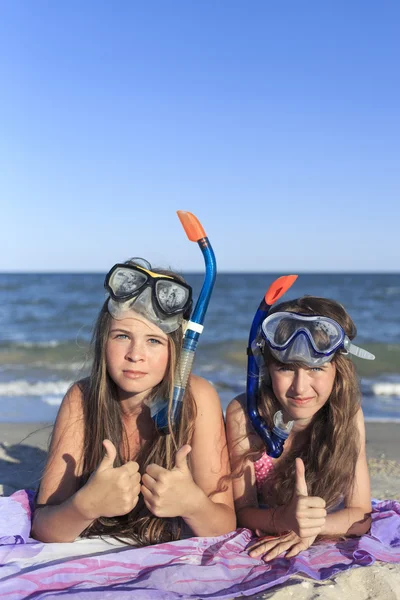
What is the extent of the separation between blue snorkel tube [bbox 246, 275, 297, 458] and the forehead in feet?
1.65

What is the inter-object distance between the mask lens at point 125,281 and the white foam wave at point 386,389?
661 cm

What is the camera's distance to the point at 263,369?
3.29 metres

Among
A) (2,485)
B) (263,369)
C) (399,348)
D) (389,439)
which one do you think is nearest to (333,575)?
(263,369)

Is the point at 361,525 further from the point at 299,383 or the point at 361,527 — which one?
the point at 299,383

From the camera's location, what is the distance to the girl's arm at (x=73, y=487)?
2.56m

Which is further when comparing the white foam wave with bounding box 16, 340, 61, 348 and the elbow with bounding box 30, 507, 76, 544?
the white foam wave with bounding box 16, 340, 61, 348

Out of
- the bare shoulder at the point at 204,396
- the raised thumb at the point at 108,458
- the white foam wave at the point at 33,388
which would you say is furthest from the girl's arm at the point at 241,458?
the white foam wave at the point at 33,388

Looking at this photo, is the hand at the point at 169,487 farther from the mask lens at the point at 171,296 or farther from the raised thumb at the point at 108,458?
the mask lens at the point at 171,296

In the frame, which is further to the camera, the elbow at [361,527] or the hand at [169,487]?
the elbow at [361,527]

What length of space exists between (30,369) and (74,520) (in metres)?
8.54

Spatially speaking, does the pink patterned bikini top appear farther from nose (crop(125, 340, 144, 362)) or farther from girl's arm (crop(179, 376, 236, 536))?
nose (crop(125, 340, 144, 362))

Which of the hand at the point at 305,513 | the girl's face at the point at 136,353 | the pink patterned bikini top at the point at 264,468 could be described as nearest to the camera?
the hand at the point at 305,513

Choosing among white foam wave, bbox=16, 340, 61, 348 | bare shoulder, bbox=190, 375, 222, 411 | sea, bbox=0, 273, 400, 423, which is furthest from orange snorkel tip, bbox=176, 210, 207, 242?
white foam wave, bbox=16, 340, 61, 348

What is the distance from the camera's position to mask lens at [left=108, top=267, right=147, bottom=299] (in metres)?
3.06
